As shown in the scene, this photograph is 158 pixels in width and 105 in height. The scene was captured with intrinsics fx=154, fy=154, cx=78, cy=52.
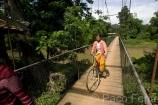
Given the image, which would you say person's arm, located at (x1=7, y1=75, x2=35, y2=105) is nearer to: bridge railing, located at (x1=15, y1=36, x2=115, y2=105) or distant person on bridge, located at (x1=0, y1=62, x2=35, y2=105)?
distant person on bridge, located at (x1=0, y1=62, x2=35, y2=105)

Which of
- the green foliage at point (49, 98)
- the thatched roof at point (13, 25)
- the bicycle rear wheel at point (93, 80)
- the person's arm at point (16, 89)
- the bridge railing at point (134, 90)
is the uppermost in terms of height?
the thatched roof at point (13, 25)

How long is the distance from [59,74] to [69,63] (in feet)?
3.46

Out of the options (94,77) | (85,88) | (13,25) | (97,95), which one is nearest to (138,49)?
(94,77)

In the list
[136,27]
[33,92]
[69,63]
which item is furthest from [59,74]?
[136,27]

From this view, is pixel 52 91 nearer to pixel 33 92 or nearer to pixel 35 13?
pixel 33 92

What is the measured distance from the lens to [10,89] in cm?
140

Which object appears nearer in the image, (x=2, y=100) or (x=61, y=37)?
(x=2, y=100)

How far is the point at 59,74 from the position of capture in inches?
209

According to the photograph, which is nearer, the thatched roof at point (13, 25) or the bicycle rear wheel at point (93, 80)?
the thatched roof at point (13, 25)

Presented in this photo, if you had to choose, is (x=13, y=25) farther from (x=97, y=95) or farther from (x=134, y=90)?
(x=134, y=90)

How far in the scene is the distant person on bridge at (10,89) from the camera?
1371 mm

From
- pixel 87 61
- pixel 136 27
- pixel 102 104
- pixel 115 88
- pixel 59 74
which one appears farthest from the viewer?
pixel 136 27

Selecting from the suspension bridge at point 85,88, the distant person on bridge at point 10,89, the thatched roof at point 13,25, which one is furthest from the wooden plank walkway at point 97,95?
the thatched roof at point 13,25

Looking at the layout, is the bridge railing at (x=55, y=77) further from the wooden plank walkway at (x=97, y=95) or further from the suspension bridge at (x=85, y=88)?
the wooden plank walkway at (x=97, y=95)
